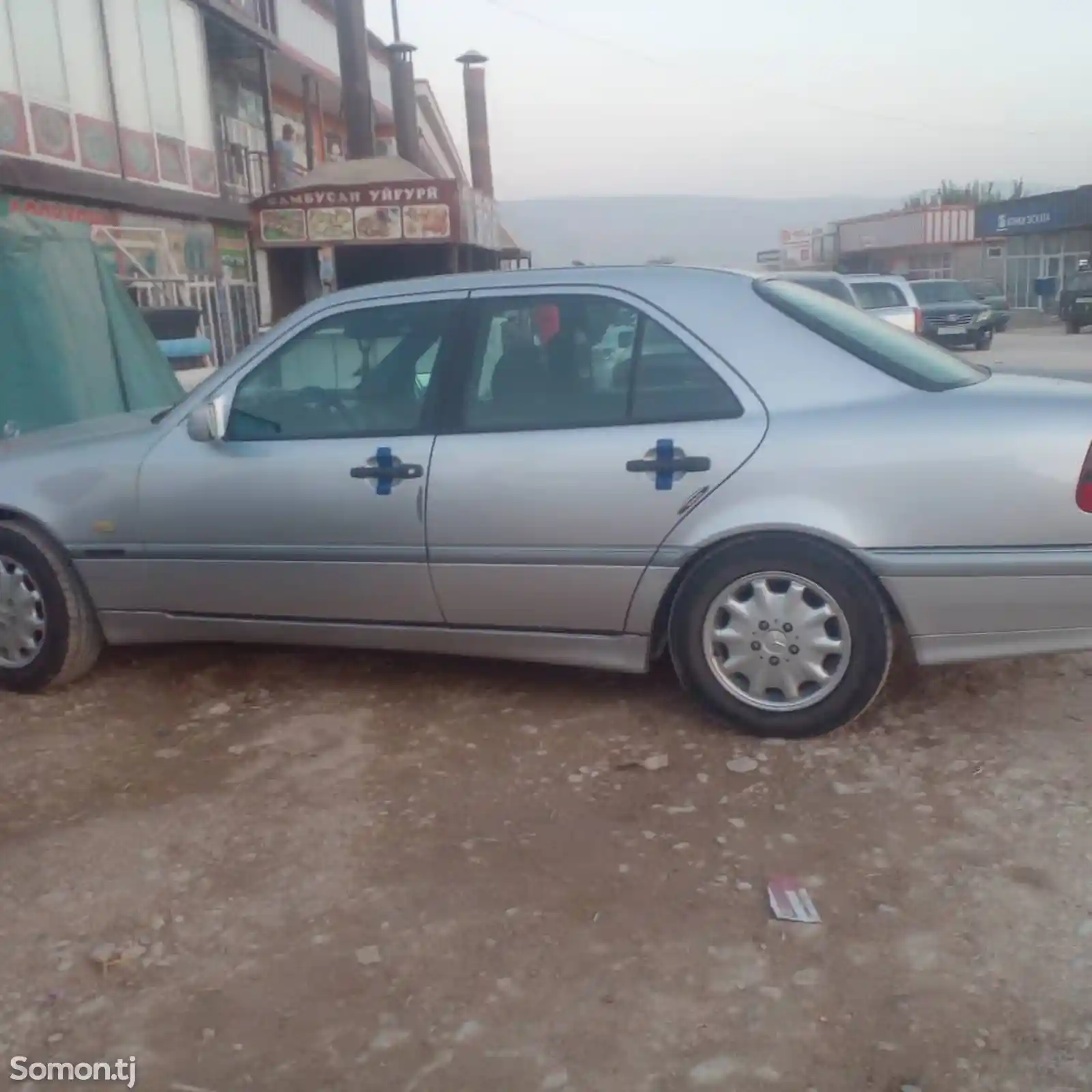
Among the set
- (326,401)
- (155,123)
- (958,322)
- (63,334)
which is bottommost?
(958,322)

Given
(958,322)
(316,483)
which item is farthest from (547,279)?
(958,322)

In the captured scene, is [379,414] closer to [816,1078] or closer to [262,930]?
[262,930]

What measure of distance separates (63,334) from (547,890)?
6266 millimetres

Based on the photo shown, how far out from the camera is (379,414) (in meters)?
4.09

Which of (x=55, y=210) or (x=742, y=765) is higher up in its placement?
(x=55, y=210)

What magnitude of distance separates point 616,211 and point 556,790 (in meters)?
143

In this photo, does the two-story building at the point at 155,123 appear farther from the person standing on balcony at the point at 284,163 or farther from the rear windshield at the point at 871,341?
the rear windshield at the point at 871,341

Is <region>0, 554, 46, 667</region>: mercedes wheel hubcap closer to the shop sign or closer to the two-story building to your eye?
the shop sign

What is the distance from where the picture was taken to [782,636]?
3.67 metres

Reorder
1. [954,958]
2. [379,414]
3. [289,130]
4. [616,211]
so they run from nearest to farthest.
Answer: [954,958]
[379,414]
[289,130]
[616,211]

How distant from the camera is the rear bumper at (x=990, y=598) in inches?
135

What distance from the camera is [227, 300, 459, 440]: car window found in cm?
407

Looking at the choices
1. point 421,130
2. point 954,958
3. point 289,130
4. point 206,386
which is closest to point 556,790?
point 954,958

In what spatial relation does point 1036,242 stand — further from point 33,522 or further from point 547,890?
point 547,890
